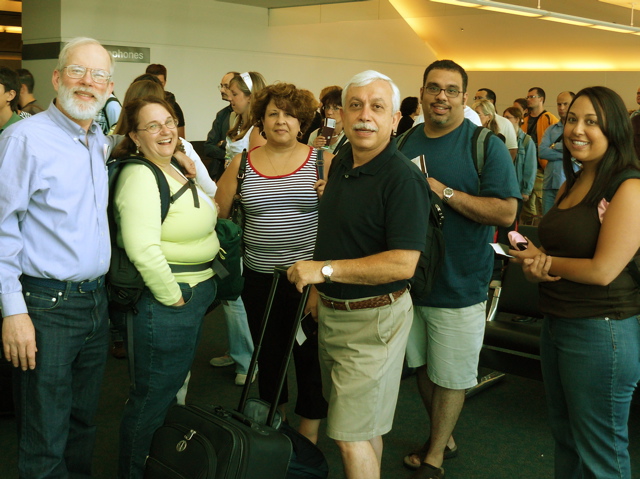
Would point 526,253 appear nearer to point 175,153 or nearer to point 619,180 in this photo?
point 619,180

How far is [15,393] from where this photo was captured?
2217 millimetres

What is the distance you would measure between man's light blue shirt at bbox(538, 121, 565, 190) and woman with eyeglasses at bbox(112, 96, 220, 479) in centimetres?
543

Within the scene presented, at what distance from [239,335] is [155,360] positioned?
1.49 meters

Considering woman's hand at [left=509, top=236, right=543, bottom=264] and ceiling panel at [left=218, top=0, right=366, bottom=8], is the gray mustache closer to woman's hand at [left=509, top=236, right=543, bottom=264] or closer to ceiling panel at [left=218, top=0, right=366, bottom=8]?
woman's hand at [left=509, top=236, right=543, bottom=264]

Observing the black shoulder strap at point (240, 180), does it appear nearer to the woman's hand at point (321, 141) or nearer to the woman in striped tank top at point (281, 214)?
the woman in striped tank top at point (281, 214)

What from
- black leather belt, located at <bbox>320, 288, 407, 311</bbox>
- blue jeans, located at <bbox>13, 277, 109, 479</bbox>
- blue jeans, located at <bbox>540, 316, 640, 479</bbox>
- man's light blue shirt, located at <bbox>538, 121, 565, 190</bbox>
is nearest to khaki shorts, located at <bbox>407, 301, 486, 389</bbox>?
blue jeans, located at <bbox>540, 316, 640, 479</bbox>

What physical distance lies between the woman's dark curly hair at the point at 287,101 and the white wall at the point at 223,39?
20.6ft

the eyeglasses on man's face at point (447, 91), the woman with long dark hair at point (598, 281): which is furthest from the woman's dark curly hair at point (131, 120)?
the woman with long dark hair at point (598, 281)

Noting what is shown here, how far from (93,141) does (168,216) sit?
35 cm

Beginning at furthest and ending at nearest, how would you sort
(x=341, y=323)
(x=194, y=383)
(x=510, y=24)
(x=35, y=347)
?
(x=510, y=24) < (x=194, y=383) < (x=341, y=323) < (x=35, y=347)

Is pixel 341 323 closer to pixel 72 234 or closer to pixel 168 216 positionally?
pixel 168 216

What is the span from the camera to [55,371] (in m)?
2.15

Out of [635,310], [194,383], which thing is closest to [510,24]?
[194,383]

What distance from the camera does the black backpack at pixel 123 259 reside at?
225 cm
